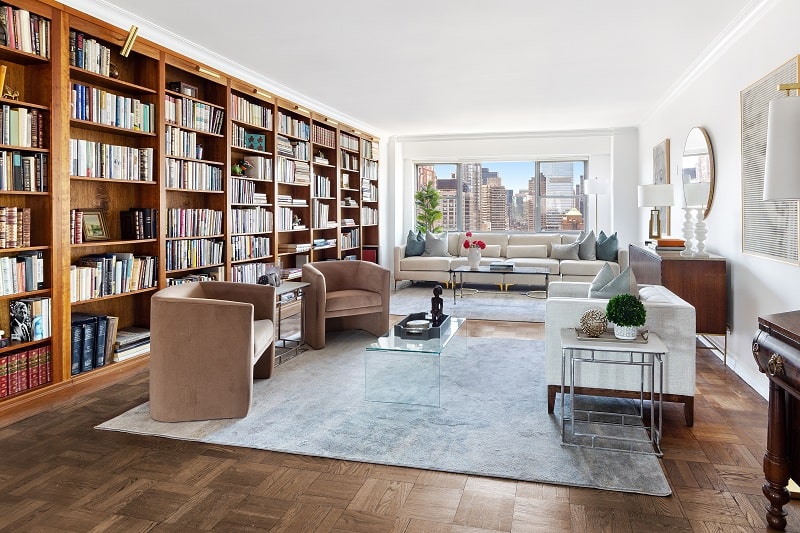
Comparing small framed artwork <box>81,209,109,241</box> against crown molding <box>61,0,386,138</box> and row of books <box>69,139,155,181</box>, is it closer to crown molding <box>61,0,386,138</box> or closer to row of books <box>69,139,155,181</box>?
row of books <box>69,139,155,181</box>

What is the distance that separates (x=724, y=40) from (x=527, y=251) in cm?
503

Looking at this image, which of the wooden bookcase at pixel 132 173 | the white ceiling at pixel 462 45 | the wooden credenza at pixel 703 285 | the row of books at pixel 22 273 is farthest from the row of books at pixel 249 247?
the wooden credenza at pixel 703 285

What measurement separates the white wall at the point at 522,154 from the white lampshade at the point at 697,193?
156 inches

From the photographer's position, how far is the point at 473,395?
378 cm

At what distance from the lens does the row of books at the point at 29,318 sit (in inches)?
139

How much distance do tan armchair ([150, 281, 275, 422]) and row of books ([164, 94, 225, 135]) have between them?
2150 millimetres

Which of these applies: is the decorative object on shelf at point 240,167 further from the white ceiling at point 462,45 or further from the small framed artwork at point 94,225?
the small framed artwork at point 94,225

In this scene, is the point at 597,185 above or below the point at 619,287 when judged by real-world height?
above

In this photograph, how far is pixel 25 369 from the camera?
3539mm

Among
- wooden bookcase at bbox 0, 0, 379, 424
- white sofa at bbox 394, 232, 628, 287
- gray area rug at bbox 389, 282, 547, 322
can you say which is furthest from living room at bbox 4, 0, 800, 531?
gray area rug at bbox 389, 282, 547, 322

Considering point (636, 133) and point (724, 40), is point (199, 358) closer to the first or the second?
point (724, 40)

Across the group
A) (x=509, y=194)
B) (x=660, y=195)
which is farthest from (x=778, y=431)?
(x=509, y=194)

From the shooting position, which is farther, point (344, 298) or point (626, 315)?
point (344, 298)

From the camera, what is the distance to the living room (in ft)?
12.2
